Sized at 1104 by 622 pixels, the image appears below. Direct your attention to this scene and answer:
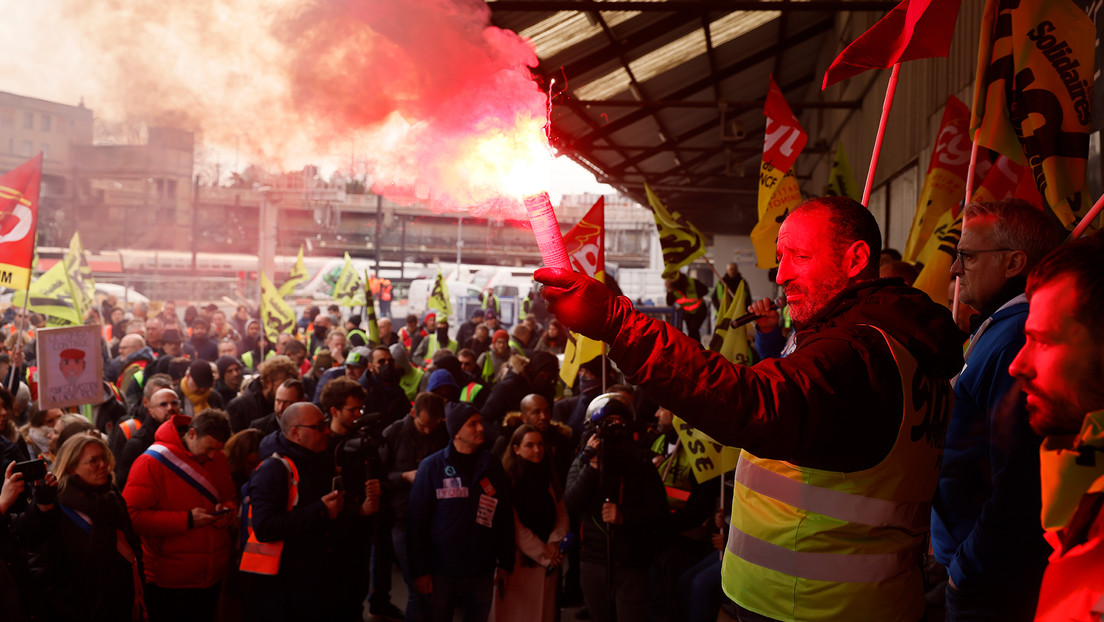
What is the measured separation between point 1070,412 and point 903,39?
274 cm

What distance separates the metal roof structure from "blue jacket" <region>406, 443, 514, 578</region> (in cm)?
265

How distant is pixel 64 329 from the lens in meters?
7.17

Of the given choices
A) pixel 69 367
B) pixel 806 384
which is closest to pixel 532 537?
pixel 69 367

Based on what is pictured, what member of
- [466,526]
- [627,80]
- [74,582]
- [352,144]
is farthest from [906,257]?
[627,80]

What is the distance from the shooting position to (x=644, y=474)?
568cm

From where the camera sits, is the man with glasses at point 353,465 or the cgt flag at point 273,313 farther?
the cgt flag at point 273,313

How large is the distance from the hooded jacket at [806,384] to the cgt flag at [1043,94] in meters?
2.19

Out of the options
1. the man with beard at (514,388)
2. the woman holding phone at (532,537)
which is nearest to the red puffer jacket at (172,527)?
the woman holding phone at (532,537)

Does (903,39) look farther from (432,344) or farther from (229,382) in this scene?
(432,344)

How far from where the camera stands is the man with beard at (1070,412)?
136cm

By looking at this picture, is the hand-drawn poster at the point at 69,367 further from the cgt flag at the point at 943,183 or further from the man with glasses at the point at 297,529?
the cgt flag at the point at 943,183

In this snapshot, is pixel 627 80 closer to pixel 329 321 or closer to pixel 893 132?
pixel 893 132

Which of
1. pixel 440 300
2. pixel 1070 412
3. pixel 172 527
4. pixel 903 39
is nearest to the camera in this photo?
pixel 1070 412

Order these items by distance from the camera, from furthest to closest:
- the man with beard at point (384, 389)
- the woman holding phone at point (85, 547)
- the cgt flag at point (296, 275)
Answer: the cgt flag at point (296, 275) < the man with beard at point (384, 389) < the woman holding phone at point (85, 547)
